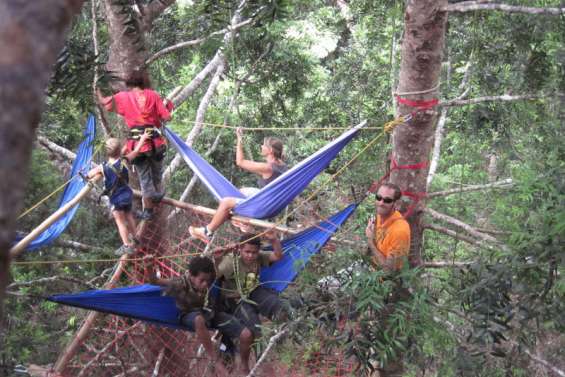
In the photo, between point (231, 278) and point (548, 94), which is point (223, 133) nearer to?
point (231, 278)

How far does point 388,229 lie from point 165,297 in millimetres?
1101

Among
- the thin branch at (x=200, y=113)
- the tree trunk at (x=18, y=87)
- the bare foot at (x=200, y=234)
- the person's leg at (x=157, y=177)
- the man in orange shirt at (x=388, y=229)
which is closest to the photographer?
the tree trunk at (x=18, y=87)

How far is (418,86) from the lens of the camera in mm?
3123

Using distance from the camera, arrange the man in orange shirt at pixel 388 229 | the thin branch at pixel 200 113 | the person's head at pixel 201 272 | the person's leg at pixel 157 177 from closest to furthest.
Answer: the man in orange shirt at pixel 388 229
the person's head at pixel 201 272
the person's leg at pixel 157 177
the thin branch at pixel 200 113

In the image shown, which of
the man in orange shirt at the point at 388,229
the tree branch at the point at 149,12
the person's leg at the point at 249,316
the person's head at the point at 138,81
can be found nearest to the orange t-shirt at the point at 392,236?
the man in orange shirt at the point at 388,229

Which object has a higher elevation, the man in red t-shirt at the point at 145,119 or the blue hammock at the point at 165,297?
the man in red t-shirt at the point at 145,119

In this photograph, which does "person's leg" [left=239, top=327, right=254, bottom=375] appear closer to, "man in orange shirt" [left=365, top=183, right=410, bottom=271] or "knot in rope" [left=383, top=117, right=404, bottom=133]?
"man in orange shirt" [left=365, top=183, right=410, bottom=271]

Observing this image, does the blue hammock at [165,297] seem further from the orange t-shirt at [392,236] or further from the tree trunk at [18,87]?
the tree trunk at [18,87]

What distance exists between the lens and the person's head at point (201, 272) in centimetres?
328

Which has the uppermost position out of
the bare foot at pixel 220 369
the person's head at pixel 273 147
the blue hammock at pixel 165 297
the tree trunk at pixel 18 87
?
the tree trunk at pixel 18 87

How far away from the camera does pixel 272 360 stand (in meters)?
3.70

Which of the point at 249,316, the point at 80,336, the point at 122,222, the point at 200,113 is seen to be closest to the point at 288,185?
the point at 249,316

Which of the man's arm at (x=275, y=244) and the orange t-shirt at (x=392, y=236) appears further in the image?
the man's arm at (x=275, y=244)

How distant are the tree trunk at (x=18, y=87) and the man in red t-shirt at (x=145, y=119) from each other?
2.88 m
